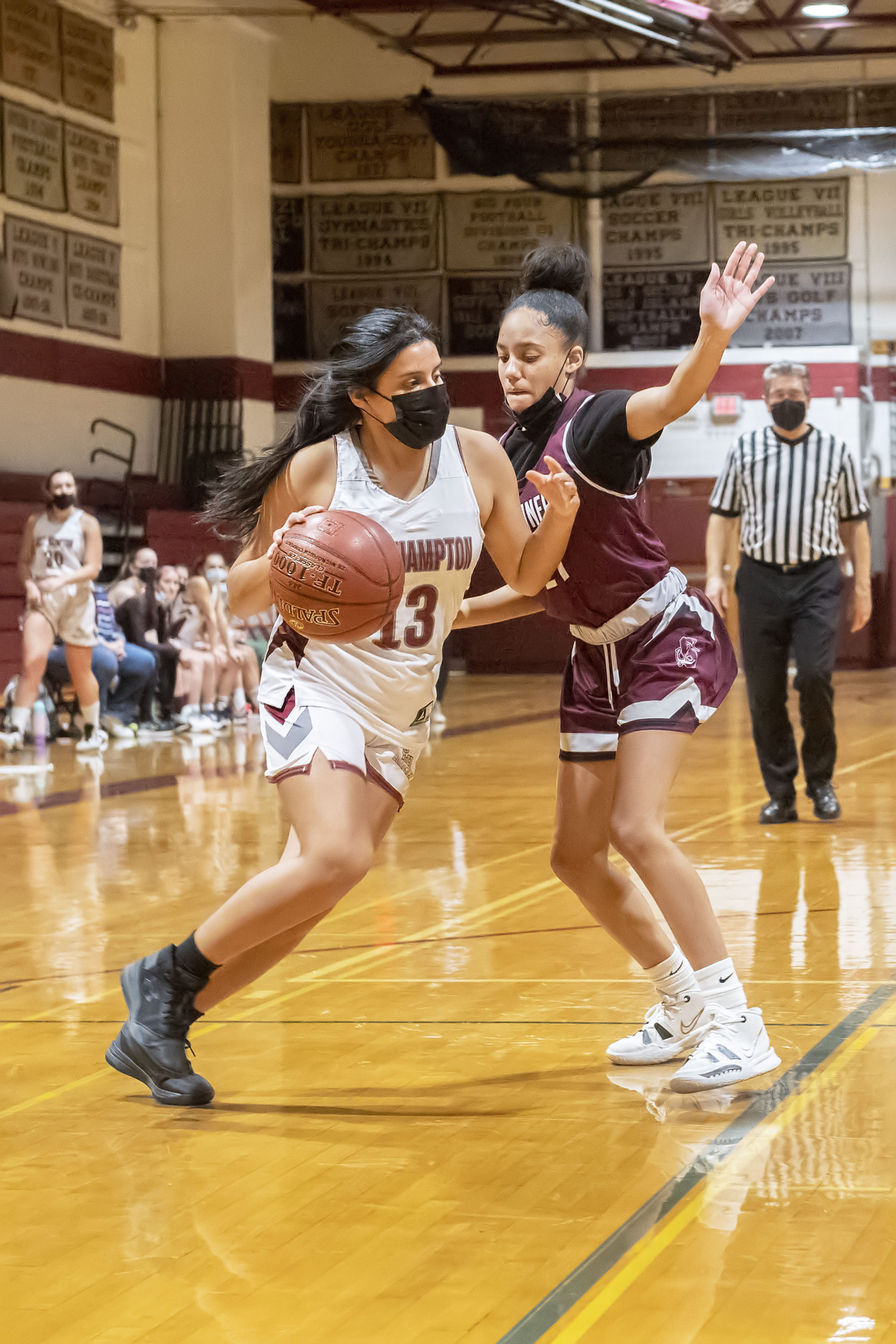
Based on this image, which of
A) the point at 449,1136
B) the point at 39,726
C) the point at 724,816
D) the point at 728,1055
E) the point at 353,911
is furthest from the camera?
the point at 39,726

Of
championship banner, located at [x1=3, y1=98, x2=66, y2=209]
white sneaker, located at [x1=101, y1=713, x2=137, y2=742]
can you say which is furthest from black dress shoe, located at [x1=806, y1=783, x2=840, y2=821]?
championship banner, located at [x1=3, y1=98, x2=66, y2=209]

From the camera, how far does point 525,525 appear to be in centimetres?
366

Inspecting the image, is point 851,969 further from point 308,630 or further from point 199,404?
point 199,404

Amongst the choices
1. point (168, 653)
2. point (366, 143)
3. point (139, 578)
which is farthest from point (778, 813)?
point (366, 143)

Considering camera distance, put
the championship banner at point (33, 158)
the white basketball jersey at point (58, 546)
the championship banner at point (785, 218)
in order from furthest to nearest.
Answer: the championship banner at point (785, 218) → the championship banner at point (33, 158) → the white basketball jersey at point (58, 546)

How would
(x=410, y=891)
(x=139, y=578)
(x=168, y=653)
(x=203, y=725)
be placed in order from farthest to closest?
(x=139, y=578), (x=168, y=653), (x=203, y=725), (x=410, y=891)

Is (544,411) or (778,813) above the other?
(544,411)

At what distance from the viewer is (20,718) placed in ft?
36.6

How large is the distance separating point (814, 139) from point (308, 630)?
1421 centimetres

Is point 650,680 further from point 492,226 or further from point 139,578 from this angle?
point 492,226

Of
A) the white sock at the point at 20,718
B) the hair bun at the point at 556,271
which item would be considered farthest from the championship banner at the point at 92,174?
the hair bun at the point at 556,271

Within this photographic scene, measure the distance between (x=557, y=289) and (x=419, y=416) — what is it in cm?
52

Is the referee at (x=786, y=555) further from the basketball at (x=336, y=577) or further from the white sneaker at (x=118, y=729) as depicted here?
the white sneaker at (x=118, y=729)

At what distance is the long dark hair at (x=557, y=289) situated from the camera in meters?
3.68
